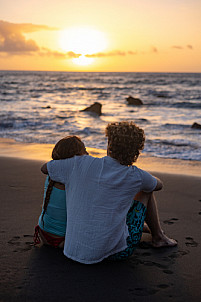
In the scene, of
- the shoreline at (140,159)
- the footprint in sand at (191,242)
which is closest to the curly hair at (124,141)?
the footprint in sand at (191,242)

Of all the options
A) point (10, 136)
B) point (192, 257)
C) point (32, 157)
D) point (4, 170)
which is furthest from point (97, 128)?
point (192, 257)

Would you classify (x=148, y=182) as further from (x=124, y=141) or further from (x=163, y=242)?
(x=163, y=242)

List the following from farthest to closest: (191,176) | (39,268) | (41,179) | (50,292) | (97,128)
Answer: (97,128) → (191,176) → (41,179) → (39,268) → (50,292)

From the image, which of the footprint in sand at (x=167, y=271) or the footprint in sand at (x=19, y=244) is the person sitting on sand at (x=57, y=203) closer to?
the footprint in sand at (x=19, y=244)

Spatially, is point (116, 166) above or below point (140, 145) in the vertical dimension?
below

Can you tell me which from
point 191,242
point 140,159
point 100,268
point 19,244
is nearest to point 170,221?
point 191,242

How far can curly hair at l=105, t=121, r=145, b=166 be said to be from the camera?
258 cm

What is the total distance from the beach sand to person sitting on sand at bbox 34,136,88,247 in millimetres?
155

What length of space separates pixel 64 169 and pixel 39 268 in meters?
0.82

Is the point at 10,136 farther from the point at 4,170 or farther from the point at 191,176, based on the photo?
the point at 191,176

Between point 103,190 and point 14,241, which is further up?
point 103,190

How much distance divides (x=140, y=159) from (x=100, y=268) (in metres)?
5.22

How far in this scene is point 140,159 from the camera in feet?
25.9

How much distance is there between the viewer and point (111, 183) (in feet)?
8.56
